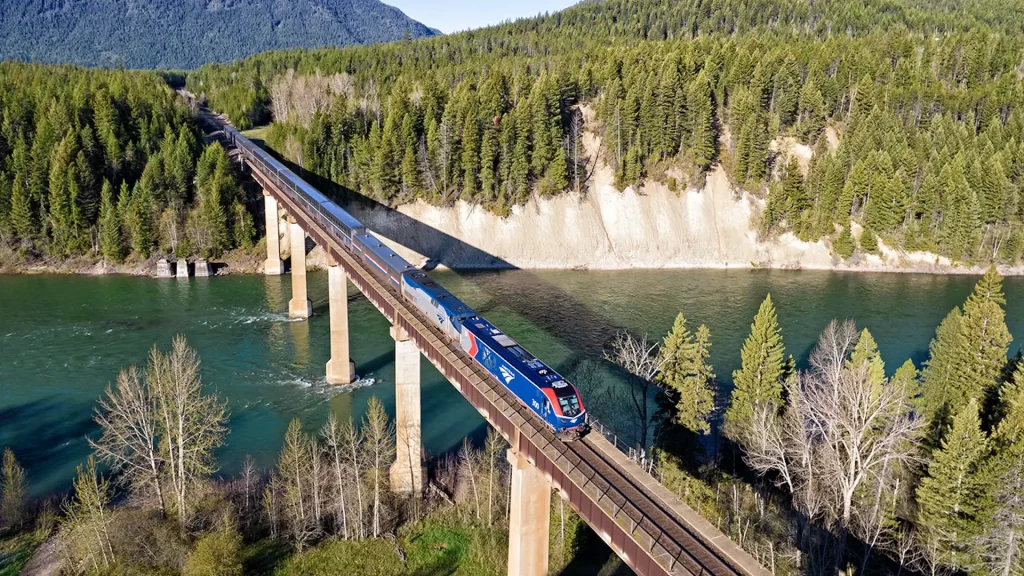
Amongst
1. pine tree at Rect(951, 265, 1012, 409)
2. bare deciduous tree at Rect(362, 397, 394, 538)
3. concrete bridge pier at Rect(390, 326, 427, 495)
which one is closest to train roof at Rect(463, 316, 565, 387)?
concrete bridge pier at Rect(390, 326, 427, 495)

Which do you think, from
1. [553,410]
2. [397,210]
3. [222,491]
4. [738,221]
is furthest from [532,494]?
[738,221]

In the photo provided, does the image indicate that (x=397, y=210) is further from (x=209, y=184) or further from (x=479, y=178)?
(x=209, y=184)

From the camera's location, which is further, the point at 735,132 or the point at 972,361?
the point at 735,132

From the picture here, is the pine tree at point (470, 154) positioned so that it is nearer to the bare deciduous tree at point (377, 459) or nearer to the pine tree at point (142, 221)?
the pine tree at point (142, 221)

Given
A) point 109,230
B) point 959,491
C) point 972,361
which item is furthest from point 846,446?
point 109,230

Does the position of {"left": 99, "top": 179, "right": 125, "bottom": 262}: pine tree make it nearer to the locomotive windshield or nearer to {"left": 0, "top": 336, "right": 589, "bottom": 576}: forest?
{"left": 0, "top": 336, "right": 589, "bottom": 576}: forest

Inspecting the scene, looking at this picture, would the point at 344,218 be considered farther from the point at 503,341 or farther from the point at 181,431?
the point at 503,341
